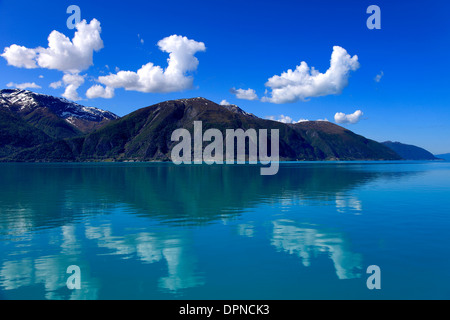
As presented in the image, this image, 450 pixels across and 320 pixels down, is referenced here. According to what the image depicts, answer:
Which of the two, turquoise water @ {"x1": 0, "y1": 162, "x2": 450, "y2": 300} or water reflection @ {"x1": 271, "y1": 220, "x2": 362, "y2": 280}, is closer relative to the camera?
turquoise water @ {"x1": 0, "y1": 162, "x2": 450, "y2": 300}

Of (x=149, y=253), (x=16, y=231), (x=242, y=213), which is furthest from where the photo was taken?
(x=242, y=213)

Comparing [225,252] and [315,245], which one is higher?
[315,245]

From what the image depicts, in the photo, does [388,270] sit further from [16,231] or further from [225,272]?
[16,231]

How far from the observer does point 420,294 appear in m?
18.8

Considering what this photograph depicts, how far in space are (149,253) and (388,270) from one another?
58.8 ft

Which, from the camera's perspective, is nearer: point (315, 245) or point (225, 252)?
point (225, 252)

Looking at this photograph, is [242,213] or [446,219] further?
[242,213]

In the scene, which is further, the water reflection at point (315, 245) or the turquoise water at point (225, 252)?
the water reflection at point (315, 245)
